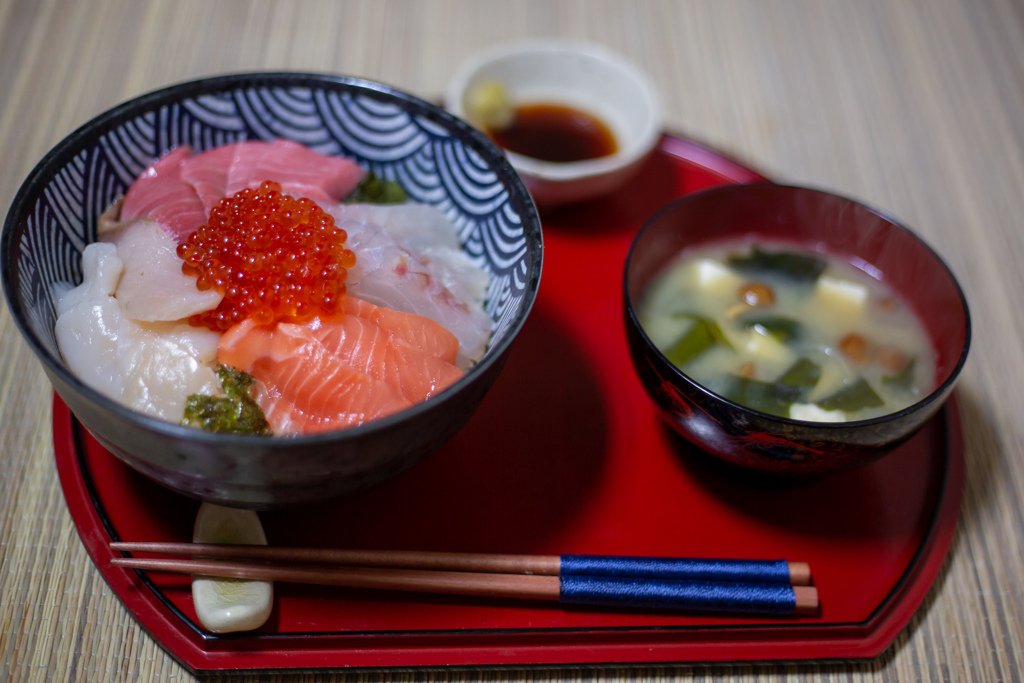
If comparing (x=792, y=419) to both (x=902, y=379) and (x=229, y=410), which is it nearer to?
(x=902, y=379)

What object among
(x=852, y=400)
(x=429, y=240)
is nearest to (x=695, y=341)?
(x=852, y=400)

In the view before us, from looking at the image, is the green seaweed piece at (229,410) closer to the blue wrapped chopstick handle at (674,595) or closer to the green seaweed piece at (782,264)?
the blue wrapped chopstick handle at (674,595)

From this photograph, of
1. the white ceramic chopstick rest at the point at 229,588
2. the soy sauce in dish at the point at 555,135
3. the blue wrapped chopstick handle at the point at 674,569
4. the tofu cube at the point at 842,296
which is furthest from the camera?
Result: the soy sauce in dish at the point at 555,135

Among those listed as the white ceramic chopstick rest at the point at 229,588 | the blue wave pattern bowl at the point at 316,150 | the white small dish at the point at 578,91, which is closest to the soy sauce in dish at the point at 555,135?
the white small dish at the point at 578,91

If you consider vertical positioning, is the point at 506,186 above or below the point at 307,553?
above

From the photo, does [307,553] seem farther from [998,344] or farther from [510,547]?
[998,344]

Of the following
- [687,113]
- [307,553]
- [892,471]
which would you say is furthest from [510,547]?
[687,113]
